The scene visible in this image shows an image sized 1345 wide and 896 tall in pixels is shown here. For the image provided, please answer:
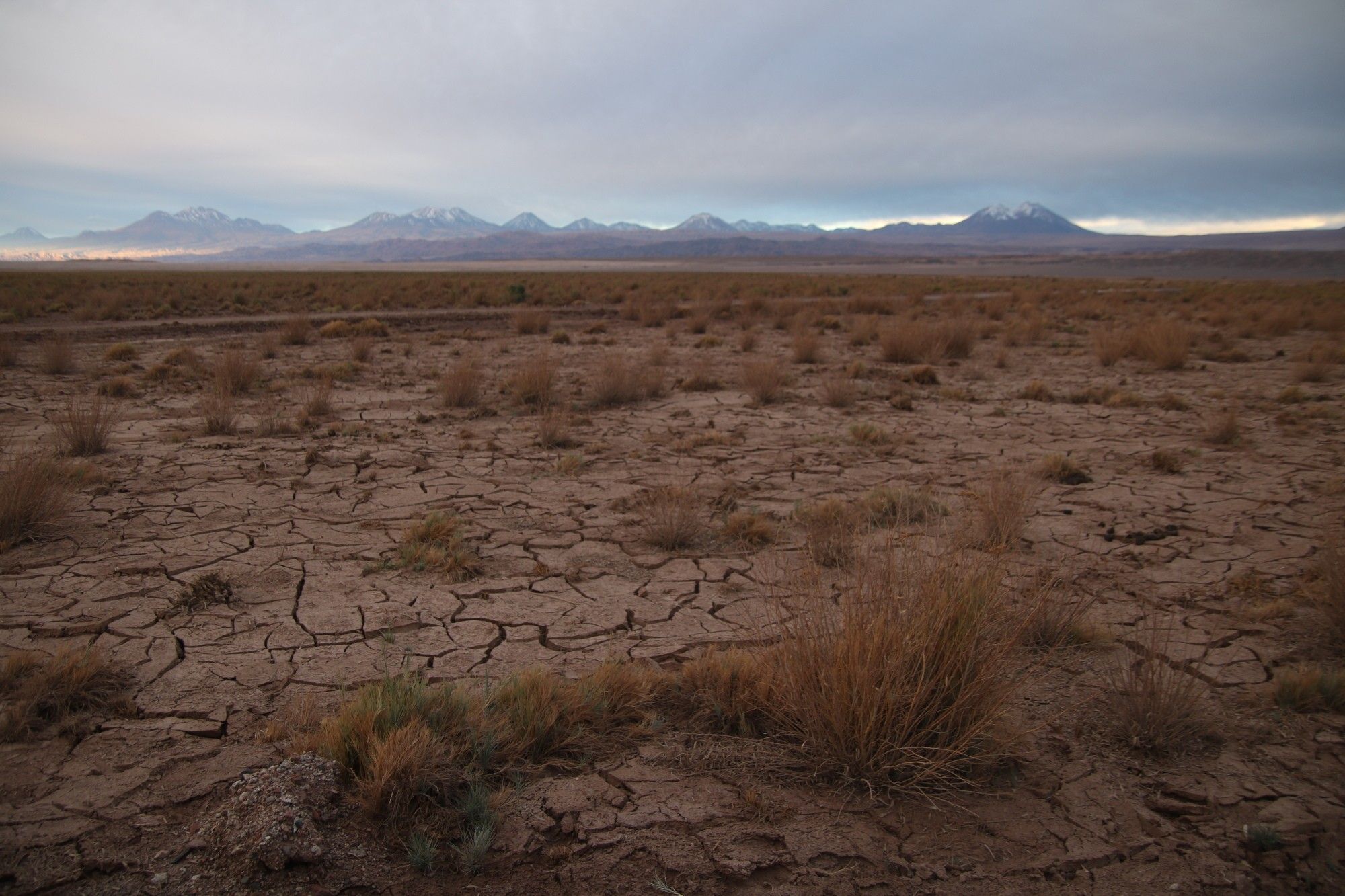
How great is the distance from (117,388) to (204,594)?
7.23 m

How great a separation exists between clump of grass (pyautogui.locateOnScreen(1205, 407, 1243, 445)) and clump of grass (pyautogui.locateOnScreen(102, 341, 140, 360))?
15.4 meters

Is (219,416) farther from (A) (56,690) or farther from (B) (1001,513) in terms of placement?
(B) (1001,513)

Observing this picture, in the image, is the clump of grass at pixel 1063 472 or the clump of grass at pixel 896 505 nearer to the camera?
the clump of grass at pixel 896 505

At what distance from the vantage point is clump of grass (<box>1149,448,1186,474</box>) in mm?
6840

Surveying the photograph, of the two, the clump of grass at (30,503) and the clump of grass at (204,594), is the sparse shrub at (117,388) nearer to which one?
the clump of grass at (30,503)

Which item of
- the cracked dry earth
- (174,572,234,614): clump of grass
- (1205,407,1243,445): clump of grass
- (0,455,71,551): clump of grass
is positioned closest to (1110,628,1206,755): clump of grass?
the cracked dry earth

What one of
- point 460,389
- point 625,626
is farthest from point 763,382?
point 625,626

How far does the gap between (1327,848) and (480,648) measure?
11.2 ft

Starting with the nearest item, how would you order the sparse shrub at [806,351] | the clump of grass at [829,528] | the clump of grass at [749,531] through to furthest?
the clump of grass at [829,528] → the clump of grass at [749,531] → the sparse shrub at [806,351]

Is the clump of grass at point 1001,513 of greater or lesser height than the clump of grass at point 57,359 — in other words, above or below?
below

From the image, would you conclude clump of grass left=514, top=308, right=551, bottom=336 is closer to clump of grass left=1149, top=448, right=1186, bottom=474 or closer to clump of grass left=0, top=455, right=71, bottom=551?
clump of grass left=0, top=455, right=71, bottom=551

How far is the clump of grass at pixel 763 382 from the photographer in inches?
390

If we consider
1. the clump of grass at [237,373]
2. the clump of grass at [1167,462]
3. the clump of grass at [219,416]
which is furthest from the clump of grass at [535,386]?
the clump of grass at [1167,462]

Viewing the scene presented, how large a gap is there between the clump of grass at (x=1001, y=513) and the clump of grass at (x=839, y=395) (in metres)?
4.56
